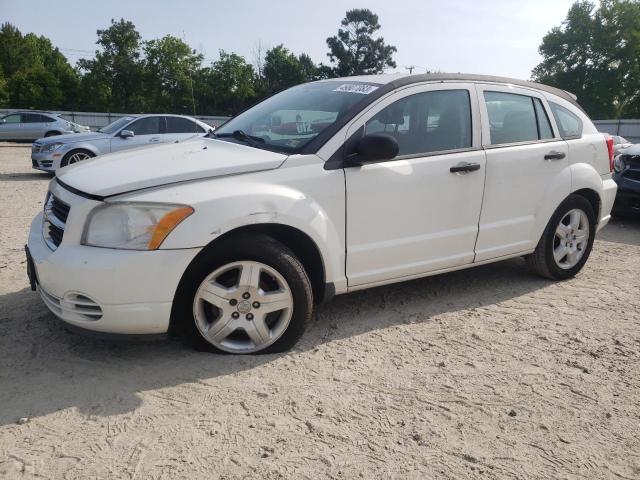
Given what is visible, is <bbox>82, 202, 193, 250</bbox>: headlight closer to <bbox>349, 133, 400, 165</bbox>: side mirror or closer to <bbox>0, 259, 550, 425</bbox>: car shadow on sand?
<bbox>0, 259, 550, 425</bbox>: car shadow on sand

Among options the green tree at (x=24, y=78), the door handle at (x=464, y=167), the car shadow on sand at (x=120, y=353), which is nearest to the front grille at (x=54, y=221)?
the car shadow on sand at (x=120, y=353)

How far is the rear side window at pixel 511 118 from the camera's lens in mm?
4230

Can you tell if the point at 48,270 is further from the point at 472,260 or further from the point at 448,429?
the point at 472,260

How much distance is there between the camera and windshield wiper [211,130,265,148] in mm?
3753

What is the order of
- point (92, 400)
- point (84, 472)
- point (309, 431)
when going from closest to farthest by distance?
point (84, 472), point (309, 431), point (92, 400)

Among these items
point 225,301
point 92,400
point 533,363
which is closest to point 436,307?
point 533,363

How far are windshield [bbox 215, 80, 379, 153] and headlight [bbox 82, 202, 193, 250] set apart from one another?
925 mm

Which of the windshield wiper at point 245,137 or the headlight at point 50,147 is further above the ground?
the windshield wiper at point 245,137

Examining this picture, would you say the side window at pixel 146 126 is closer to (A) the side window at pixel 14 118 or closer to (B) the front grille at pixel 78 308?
(B) the front grille at pixel 78 308

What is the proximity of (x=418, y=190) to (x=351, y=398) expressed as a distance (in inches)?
61.1

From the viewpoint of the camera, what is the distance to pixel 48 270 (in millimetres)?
2994

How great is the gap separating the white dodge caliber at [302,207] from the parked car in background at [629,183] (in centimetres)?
337

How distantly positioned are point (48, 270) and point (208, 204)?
954 millimetres

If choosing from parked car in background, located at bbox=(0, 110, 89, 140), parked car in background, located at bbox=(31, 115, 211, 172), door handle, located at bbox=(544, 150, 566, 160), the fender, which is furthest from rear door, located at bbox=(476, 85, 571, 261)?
parked car in background, located at bbox=(0, 110, 89, 140)
